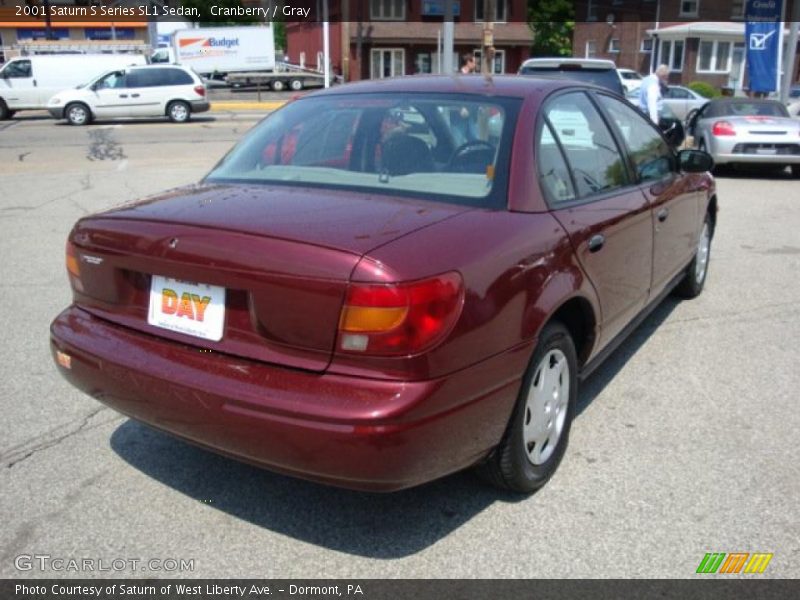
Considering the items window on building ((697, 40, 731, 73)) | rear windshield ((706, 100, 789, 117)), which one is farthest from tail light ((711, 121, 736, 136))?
window on building ((697, 40, 731, 73))

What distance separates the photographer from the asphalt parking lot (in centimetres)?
275

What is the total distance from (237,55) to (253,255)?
42789 mm

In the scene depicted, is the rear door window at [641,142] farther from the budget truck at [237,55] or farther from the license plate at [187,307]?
the budget truck at [237,55]

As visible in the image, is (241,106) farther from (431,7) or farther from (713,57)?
(713,57)

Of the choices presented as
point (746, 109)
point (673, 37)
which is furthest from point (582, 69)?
point (673, 37)

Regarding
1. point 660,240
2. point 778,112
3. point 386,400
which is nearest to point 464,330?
point 386,400

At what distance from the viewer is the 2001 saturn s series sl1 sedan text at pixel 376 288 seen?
2.41 m

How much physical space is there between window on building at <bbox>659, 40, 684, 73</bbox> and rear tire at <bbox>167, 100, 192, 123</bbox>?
33.1 m

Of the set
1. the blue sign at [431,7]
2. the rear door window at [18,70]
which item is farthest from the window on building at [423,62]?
the rear door window at [18,70]

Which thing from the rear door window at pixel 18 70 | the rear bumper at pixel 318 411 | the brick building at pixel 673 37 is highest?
the brick building at pixel 673 37

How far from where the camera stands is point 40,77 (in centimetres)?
2498

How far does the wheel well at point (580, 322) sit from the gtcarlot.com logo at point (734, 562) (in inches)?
40.4

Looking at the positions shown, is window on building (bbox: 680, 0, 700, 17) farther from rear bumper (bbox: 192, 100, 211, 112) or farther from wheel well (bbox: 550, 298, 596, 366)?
wheel well (bbox: 550, 298, 596, 366)
